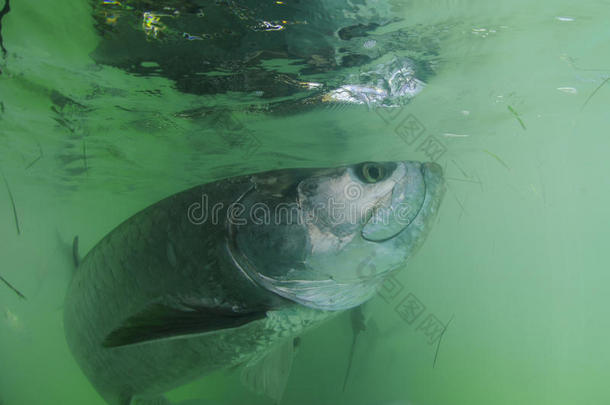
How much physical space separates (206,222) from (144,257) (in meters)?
0.55

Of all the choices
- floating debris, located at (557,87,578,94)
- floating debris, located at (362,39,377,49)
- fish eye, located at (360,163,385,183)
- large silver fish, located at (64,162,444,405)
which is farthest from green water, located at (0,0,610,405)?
fish eye, located at (360,163,385,183)

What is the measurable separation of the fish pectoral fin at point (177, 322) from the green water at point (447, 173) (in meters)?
1.20

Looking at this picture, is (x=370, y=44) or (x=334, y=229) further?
(x=370, y=44)

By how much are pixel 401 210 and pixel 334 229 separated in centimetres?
46

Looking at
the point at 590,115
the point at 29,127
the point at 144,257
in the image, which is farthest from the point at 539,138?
the point at 29,127

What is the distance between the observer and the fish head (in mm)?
1881

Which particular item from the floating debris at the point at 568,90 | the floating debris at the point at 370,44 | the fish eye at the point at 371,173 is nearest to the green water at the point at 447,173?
the floating debris at the point at 568,90

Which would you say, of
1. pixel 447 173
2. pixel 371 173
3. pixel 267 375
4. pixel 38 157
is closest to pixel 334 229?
pixel 371 173

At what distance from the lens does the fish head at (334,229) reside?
74.0 inches

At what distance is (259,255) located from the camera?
1.90 metres

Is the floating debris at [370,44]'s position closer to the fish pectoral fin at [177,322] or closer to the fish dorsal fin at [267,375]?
the fish pectoral fin at [177,322]

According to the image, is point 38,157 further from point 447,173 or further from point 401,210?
point 447,173

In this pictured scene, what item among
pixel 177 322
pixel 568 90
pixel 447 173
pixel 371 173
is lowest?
→ pixel 447 173

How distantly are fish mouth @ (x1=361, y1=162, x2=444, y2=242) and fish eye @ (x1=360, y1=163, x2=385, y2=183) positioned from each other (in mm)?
127
